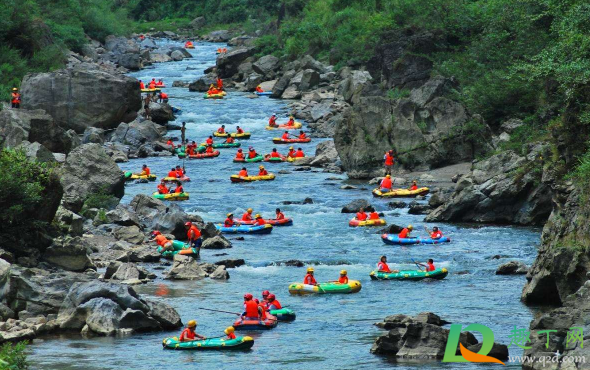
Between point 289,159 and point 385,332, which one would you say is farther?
point 289,159

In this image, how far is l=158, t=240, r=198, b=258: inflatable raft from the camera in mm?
33344

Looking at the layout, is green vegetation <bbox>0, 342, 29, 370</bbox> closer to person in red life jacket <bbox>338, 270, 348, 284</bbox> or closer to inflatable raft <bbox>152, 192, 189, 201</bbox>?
person in red life jacket <bbox>338, 270, 348, 284</bbox>

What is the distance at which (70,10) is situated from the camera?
84562mm

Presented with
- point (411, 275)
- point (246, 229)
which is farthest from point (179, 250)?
point (411, 275)

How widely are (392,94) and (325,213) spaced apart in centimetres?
1814

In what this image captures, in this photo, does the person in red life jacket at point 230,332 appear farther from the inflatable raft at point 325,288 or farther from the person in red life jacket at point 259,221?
the person in red life jacket at point 259,221

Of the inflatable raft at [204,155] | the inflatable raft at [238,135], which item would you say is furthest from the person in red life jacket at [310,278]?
the inflatable raft at [238,135]

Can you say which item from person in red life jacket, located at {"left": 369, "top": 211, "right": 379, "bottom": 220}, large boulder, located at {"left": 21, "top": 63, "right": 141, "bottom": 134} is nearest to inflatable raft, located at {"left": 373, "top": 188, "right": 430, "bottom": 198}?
person in red life jacket, located at {"left": 369, "top": 211, "right": 379, "bottom": 220}

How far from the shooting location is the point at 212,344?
23859 mm

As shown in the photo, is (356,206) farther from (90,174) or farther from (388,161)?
(90,174)

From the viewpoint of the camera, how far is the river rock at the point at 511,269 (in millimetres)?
30672

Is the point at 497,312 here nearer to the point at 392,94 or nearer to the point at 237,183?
the point at 237,183

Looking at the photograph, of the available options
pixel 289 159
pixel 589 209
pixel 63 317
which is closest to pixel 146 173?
pixel 289 159

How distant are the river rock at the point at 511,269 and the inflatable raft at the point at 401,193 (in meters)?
12.2
